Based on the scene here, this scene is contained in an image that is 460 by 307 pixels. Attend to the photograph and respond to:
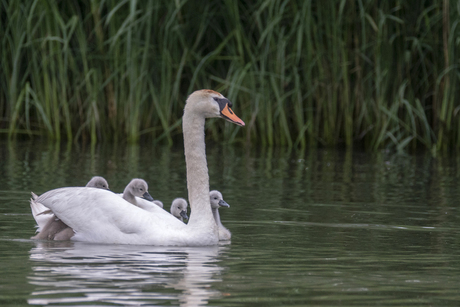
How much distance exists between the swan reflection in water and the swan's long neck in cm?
21

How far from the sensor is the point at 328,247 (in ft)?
19.3

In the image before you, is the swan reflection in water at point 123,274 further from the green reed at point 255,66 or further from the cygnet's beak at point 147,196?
the green reed at point 255,66

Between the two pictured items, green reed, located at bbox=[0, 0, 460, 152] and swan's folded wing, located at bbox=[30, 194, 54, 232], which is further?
green reed, located at bbox=[0, 0, 460, 152]

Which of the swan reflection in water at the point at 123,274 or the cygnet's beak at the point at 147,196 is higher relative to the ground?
the cygnet's beak at the point at 147,196

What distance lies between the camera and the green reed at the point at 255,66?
1334 centimetres

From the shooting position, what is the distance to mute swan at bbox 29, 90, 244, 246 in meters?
5.82

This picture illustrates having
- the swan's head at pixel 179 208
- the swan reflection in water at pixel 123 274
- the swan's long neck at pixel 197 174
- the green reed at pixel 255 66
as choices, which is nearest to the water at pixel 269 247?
the swan reflection in water at pixel 123 274

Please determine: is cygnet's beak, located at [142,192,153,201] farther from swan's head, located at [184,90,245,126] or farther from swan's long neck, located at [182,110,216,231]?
swan's head, located at [184,90,245,126]

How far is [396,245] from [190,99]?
1679mm

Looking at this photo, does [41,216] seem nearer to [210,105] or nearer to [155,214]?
[155,214]

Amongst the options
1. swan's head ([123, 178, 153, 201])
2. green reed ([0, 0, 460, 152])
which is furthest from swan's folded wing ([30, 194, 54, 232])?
green reed ([0, 0, 460, 152])

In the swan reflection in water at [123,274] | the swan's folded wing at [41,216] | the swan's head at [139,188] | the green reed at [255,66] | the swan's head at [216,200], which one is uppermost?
the green reed at [255,66]

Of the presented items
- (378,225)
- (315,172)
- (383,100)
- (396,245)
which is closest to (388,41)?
(383,100)

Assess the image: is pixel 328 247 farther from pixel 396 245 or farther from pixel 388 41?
pixel 388 41
